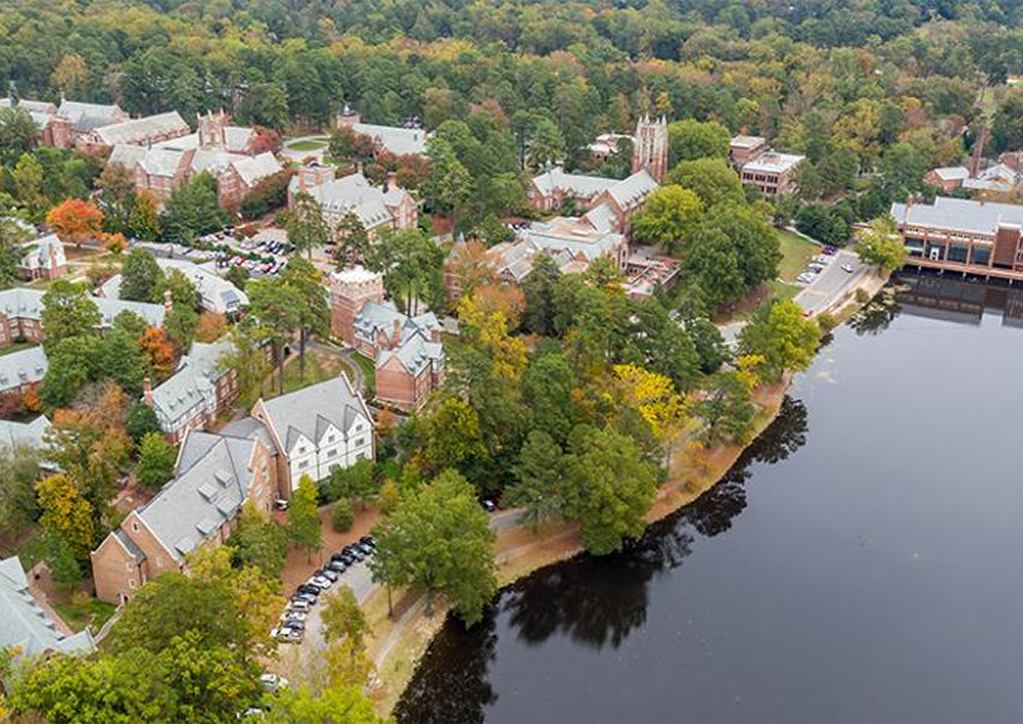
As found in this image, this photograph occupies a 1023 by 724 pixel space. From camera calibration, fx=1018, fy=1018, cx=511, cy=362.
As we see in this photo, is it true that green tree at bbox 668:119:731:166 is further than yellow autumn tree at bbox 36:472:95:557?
Yes

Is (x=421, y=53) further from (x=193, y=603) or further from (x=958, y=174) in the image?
(x=193, y=603)

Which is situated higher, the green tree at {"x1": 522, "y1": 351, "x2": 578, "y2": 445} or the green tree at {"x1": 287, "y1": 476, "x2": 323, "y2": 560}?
the green tree at {"x1": 522, "y1": 351, "x2": 578, "y2": 445}

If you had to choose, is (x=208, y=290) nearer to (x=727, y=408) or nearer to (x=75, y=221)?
(x=75, y=221)

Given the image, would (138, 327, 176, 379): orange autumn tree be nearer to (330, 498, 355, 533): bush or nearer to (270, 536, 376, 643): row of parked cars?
(330, 498, 355, 533): bush

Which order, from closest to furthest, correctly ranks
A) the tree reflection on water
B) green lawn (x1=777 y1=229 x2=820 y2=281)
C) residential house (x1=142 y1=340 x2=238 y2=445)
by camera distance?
the tree reflection on water, residential house (x1=142 y1=340 x2=238 y2=445), green lawn (x1=777 y1=229 x2=820 y2=281)

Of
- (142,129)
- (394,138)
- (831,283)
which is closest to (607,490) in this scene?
(831,283)

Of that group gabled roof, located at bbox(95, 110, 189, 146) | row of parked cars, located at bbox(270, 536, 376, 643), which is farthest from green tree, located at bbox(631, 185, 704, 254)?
gabled roof, located at bbox(95, 110, 189, 146)

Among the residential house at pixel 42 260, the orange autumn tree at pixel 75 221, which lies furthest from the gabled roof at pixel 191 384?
the orange autumn tree at pixel 75 221

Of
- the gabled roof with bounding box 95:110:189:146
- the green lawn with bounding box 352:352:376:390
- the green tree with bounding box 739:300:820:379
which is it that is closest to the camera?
the green lawn with bounding box 352:352:376:390
